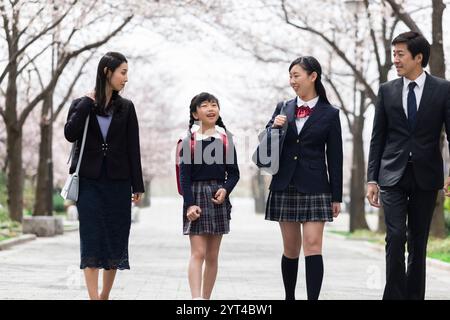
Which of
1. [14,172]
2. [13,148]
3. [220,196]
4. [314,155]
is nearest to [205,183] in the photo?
[220,196]

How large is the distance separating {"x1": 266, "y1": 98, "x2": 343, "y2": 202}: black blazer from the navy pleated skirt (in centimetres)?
125

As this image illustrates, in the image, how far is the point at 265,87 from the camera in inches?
1559

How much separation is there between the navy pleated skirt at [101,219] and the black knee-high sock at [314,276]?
1.43 meters

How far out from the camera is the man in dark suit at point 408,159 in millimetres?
7434

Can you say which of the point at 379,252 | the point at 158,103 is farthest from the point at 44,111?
the point at 158,103

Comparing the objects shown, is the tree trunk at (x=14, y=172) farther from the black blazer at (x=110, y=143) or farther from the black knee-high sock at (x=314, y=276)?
the black knee-high sock at (x=314, y=276)

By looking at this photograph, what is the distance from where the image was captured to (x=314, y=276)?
762 cm

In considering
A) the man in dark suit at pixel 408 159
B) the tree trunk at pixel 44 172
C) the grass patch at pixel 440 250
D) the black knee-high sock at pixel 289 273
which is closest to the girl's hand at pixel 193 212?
the black knee-high sock at pixel 289 273

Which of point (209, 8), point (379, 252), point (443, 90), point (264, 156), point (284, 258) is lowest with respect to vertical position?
point (379, 252)

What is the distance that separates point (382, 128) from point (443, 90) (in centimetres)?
54

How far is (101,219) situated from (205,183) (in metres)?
0.91

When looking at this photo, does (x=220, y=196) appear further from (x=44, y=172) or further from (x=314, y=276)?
(x=44, y=172)

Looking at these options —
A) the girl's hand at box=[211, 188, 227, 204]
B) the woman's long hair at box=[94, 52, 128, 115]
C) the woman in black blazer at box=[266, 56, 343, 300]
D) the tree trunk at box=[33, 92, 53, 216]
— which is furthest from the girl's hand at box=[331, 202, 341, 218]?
the tree trunk at box=[33, 92, 53, 216]

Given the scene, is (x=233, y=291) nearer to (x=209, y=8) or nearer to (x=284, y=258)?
(x=284, y=258)
